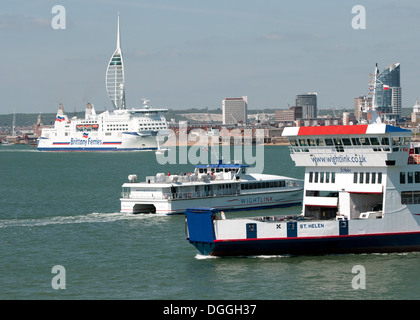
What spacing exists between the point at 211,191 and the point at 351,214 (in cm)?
2191

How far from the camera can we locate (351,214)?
39000 millimetres

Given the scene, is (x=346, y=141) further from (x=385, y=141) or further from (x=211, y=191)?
(x=211, y=191)

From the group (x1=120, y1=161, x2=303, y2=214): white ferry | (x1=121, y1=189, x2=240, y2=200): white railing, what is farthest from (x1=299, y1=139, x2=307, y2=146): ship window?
(x1=121, y1=189, x2=240, y2=200): white railing

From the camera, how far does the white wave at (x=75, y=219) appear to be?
5341 centimetres

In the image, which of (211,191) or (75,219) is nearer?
(75,219)

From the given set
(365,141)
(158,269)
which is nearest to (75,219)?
(158,269)

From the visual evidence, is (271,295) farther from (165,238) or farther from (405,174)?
(165,238)

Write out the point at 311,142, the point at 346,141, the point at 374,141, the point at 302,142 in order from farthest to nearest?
the point at 302,142
the point at 311,142
the point at 346,141
the point at 374,141

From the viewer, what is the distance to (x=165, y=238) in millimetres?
45844

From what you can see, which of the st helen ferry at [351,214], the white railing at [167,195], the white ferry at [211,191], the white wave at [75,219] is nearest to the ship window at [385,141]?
the st helen ferry at [351,214]

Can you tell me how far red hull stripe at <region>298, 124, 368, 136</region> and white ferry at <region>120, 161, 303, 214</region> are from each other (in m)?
18.9

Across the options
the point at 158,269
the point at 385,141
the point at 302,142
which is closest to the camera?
the point at 158,269

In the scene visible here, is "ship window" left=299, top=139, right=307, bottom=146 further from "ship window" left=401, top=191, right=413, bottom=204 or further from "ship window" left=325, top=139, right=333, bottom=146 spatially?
"ship window" left=401, top=191, right=413, bottom=204
